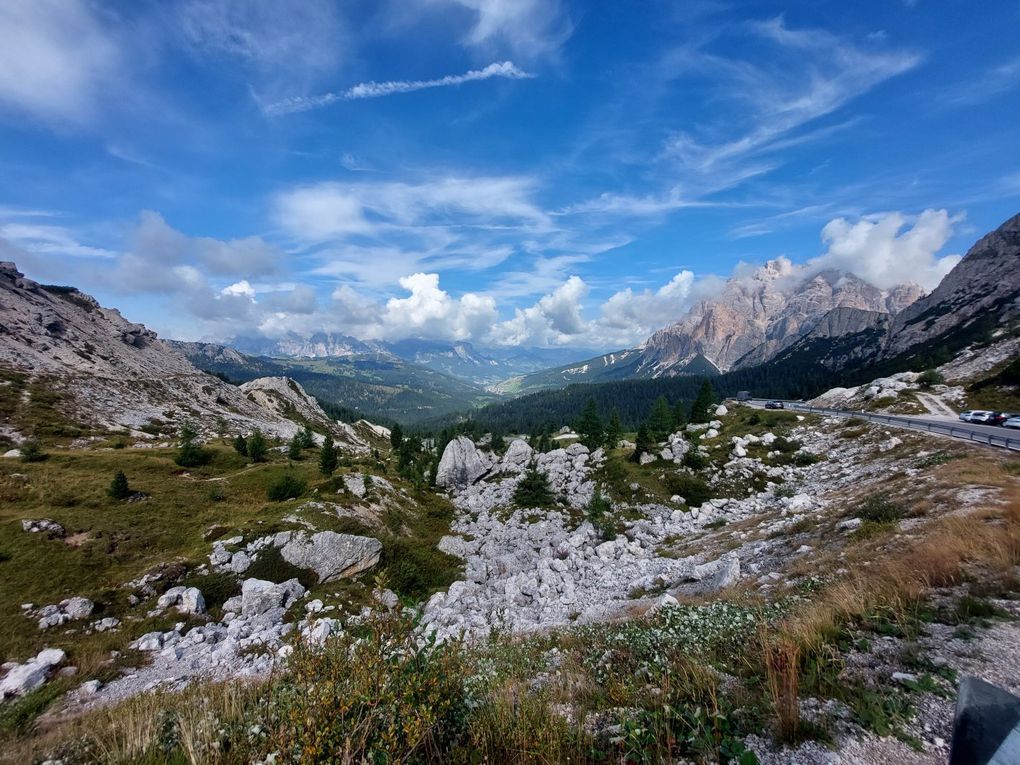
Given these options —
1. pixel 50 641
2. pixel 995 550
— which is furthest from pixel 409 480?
pixel 995 550

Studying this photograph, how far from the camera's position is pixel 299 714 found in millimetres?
3539

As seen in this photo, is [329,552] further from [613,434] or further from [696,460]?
[613,434]

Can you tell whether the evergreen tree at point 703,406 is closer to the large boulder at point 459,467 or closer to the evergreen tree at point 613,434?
the evergreen tree at point 613,434

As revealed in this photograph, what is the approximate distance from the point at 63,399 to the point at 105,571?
272 ft

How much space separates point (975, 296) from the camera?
14688 cm

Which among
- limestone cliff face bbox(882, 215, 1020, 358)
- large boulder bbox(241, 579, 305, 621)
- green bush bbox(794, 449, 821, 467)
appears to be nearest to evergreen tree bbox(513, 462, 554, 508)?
green bush bbox(794, 449, 821, 467)

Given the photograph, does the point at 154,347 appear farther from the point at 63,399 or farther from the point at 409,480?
the point at 409,480

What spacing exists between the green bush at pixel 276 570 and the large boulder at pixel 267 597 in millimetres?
889

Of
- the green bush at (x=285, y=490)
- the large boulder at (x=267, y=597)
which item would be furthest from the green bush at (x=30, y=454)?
the large boulder at (x=267, y=597)

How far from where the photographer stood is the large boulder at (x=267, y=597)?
73.2ft

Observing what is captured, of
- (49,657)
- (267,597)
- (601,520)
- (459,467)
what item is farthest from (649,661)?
(459,467)

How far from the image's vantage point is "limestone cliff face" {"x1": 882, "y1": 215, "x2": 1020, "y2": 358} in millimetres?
130875

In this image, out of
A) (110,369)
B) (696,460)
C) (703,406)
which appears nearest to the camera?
(696,460)

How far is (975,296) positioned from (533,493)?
199 m
